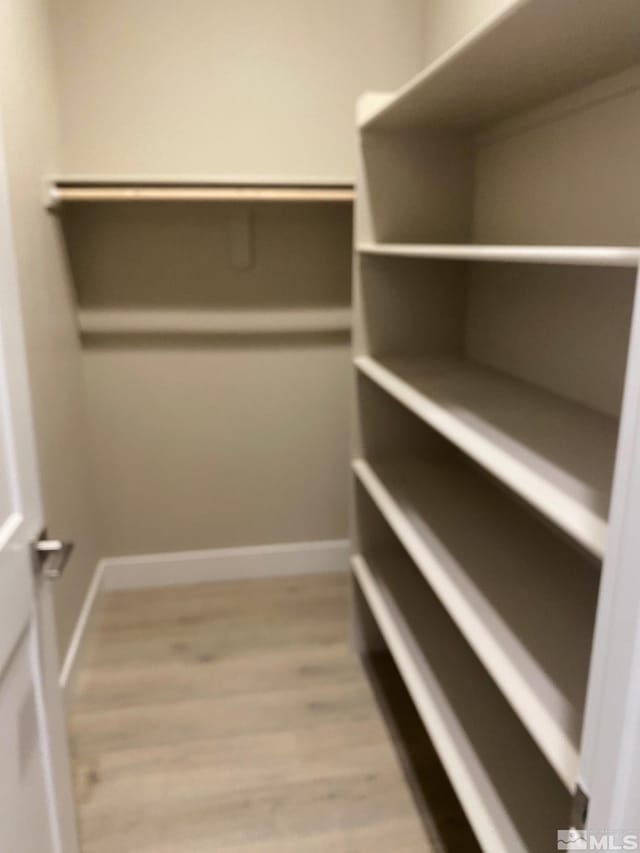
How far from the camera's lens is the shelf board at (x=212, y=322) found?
2.49m

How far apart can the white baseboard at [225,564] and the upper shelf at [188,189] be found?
4.64 feet

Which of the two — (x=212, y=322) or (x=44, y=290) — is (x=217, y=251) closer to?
(x=212, y=322)

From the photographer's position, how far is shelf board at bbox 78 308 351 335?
8.16 ft

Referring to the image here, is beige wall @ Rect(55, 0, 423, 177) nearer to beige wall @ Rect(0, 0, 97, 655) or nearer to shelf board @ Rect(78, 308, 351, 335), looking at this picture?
beige wall @ Rect(0, 0, 97, 655)

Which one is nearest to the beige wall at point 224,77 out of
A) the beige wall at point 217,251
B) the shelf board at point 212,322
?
the beige wall at point 217,251

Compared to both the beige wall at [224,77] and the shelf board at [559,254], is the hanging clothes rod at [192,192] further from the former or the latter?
the shelf board at [559,254]

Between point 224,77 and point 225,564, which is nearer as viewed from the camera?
point 224,77

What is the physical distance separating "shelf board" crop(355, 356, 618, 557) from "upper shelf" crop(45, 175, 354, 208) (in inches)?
25.5

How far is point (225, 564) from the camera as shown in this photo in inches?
111

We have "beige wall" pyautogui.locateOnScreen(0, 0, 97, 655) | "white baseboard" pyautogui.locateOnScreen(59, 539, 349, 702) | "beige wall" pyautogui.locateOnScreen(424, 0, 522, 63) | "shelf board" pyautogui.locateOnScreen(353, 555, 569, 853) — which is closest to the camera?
"shelf board" pyautogui.locateOnScreen(353, 555, 569, 853)

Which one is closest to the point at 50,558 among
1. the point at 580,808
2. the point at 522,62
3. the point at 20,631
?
the point at 20,631

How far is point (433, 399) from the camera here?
158 centimetres

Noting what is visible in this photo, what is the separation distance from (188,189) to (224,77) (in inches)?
18.4

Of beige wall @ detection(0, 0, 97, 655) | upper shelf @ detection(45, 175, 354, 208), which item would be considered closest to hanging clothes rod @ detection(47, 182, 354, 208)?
upper shelf @ detection(45, 175, 354, 208)
